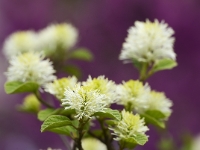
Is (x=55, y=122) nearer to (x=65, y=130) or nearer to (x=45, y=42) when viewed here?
(x=65, y=130)

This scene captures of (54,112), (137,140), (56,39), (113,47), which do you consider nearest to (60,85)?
(54,112)

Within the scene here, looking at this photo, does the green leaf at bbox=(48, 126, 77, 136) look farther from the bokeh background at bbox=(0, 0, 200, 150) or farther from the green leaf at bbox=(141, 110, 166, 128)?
the bokeh background at bbox=(0, 0, 200, 150)

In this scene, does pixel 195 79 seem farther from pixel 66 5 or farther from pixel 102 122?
pixel 102 122

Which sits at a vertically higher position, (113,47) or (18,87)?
(113,47)

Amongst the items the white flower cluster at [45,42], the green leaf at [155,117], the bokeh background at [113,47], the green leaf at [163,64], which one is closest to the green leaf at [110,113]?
the green leaf at [155,117]

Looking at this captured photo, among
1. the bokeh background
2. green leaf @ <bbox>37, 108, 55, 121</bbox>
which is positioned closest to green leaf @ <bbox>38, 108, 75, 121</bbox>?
green leaf @ <bbox>37, 108, 55, 121</bbox>

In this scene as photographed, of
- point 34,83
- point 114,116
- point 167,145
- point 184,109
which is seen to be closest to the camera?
point 114,116

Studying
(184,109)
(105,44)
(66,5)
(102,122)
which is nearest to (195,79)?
(184,109)
